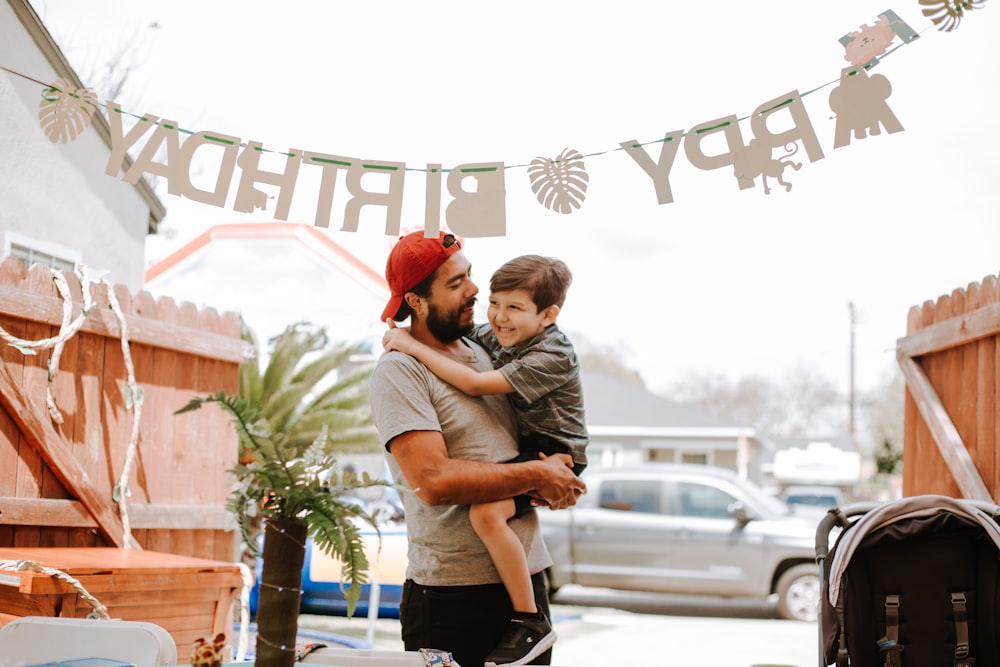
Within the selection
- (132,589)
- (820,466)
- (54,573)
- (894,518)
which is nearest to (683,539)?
(894,518)

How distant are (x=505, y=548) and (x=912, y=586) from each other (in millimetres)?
1275

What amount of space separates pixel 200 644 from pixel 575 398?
127 centimetres

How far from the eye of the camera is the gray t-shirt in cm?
242

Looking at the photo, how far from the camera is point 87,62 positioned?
7.82 meters

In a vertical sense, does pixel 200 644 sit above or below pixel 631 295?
below

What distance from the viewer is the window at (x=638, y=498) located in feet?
33.5

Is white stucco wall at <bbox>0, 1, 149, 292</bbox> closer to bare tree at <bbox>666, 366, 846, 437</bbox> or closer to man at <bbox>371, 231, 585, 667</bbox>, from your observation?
man at <bbox>371, 231, 585, 667</bbox>

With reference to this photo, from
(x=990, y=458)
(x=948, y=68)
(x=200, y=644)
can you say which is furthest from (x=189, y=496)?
(x=948, y=68)

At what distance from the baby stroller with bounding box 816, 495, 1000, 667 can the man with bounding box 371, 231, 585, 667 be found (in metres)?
0.84

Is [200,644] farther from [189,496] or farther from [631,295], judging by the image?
[631,295]

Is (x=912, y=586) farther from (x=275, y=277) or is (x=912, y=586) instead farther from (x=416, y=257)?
(x=275, y=277)

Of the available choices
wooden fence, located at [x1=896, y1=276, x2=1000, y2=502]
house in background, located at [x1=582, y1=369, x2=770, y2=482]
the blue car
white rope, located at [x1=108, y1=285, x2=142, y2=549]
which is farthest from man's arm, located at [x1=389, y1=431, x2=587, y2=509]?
house in background, located at [x1=582, y1=369, x2=770, y2=482]

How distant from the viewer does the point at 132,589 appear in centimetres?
305

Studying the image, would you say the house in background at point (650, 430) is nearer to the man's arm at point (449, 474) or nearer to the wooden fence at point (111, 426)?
the wooden fence at point (111, 426)
